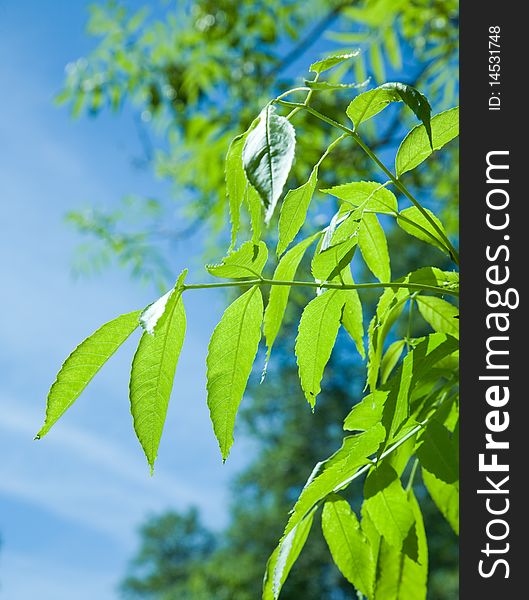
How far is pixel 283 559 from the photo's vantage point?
47cm

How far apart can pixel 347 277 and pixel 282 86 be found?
1646mm

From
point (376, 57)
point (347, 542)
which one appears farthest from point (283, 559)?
point (376, 57)

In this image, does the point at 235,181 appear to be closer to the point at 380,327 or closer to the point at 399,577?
the point at 380,327

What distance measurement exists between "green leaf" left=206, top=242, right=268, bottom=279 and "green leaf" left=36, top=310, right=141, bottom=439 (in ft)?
0.16

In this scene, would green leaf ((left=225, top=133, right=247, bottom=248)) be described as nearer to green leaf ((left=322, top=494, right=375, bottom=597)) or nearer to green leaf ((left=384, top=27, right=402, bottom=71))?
green leaf ((left=322, top=494, right=375, bottom=597))

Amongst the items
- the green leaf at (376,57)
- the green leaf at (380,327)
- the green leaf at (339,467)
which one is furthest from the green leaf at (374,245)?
the green leaf at (376,57)

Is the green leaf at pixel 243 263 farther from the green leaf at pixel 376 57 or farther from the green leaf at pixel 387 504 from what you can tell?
the green leaf at pixel 376 57

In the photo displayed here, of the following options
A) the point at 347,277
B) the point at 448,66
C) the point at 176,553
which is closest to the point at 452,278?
the point at 347,277

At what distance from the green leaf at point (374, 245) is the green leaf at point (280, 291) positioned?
2.3 inches

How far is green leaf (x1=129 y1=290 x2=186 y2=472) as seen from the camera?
395 millimetres

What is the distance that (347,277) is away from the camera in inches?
19.0

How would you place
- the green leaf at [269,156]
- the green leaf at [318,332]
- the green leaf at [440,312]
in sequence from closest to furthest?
the green leaf at [269,156] → the green leaf at [318,332] → the green leaf at [440,312]

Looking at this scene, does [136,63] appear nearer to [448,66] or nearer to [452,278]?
[448,66]

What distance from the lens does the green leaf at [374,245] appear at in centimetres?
51
